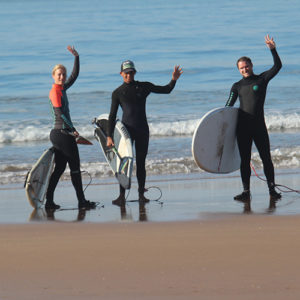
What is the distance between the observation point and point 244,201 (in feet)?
24.8

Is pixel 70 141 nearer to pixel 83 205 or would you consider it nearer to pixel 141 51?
pixel 83 205

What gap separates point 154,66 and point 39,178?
2206 centimetres

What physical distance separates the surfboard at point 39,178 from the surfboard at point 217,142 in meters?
1.52

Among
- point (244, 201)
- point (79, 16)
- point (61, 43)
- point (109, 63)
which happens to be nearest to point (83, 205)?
point (244, 201)

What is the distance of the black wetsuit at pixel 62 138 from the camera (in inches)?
285

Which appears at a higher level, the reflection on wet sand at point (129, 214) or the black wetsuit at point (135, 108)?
the black wetsuit at point (135, 108)

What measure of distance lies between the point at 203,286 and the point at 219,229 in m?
1.45

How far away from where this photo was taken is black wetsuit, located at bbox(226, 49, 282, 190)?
24.5 ft

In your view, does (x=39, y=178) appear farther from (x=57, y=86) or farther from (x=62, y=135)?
(x=57, y=86)

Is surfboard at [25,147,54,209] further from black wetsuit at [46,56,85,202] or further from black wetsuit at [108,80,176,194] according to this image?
black wetsuit at [108,80,176,194]

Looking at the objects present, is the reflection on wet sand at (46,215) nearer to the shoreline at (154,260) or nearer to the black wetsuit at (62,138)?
the black wetsuit at (62,138)

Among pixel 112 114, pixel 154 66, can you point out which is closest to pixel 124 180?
pixel 112 114

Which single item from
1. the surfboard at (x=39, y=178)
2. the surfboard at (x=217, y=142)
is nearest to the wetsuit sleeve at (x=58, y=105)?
the surfboard at (x=39, y=178)

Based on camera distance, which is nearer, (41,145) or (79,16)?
(41,145)
